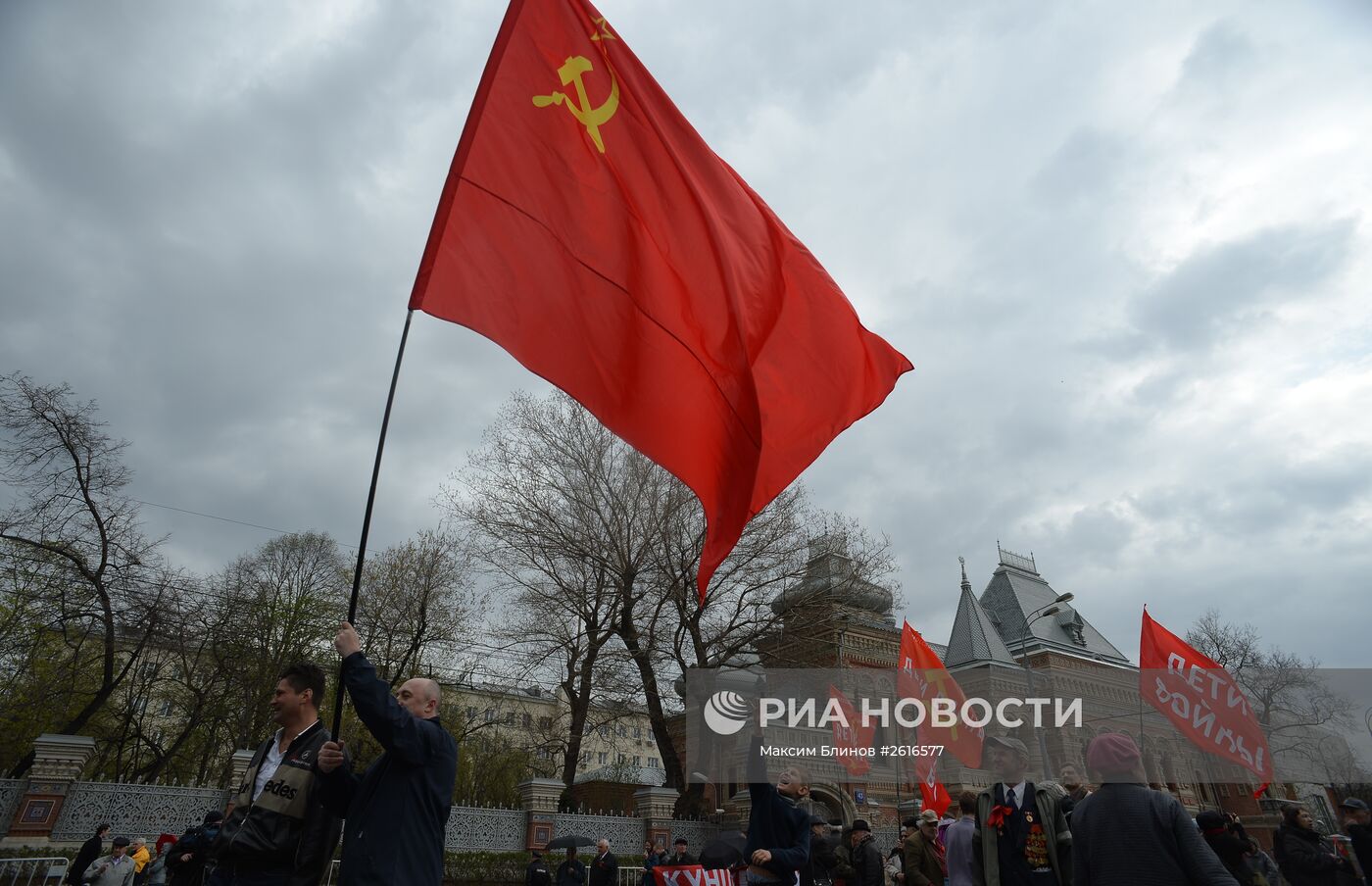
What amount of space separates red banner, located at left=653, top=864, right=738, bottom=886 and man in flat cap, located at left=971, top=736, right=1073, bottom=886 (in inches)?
146

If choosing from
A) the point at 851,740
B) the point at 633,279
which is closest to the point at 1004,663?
the point at 851,740

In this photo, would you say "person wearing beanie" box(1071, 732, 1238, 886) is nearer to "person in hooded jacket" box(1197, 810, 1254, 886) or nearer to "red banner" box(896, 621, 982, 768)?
"person in hooded jacket" box(1197, 810, 1254, 886)

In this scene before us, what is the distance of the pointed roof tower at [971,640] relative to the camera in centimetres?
4334

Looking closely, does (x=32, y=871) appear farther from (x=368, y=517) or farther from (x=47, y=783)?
(x=368, y=517)

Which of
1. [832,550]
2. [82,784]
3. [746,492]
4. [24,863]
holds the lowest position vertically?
[24,863]

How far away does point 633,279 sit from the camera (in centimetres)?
511

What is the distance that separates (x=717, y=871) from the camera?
8195mm

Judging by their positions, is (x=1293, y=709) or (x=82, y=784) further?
(x=1293, y=709)

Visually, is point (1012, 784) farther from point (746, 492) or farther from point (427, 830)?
point (427, 830)

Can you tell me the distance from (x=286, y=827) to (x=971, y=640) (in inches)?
1792

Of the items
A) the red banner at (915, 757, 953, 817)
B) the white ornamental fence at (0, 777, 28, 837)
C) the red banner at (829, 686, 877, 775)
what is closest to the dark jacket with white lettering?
the white ornamental fence at (0, 777, 28, 837)

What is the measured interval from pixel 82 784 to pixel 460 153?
14.8 meters

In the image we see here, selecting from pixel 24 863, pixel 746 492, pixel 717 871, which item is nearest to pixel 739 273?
pixel 746 492

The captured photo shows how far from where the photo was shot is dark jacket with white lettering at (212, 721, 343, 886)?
11.2 ft
